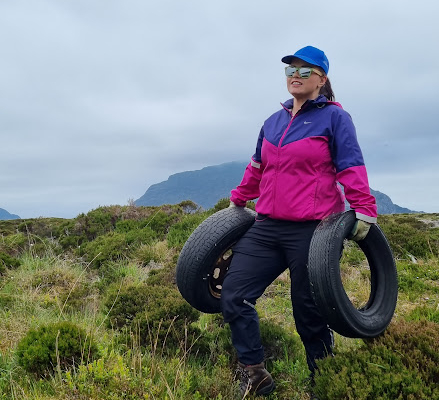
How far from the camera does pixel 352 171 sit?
9.86 feet

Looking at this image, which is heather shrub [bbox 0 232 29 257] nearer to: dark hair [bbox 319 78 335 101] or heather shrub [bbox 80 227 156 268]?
heather shrub [bbox 80 227 156 268]

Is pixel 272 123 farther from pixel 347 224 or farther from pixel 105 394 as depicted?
pixel 105 394

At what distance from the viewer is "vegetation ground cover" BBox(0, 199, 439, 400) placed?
9.10 ft

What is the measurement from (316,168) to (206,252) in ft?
3.88

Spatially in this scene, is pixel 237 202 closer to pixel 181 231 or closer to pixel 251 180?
pixel 251 180

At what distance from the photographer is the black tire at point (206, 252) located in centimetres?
354

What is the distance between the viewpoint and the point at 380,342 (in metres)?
3.02

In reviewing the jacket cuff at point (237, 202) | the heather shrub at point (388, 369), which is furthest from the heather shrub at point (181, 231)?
the heather shrub at point (388, 369)

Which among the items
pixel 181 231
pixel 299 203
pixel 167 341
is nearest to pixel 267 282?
pixel 299 203

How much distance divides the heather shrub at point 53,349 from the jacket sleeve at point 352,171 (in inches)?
95.2

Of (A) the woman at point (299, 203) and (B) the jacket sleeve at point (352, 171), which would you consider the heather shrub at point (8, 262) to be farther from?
(B) the jacket sleeve at point (352, 171)

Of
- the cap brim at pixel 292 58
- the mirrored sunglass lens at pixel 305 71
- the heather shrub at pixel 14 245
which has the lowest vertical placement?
the heather shrub at pixel 14 245

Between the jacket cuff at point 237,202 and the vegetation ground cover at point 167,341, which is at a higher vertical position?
the jacket cuff at point 237,202

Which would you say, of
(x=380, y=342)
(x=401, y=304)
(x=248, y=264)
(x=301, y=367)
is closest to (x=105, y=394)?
(x=248, y=264)
